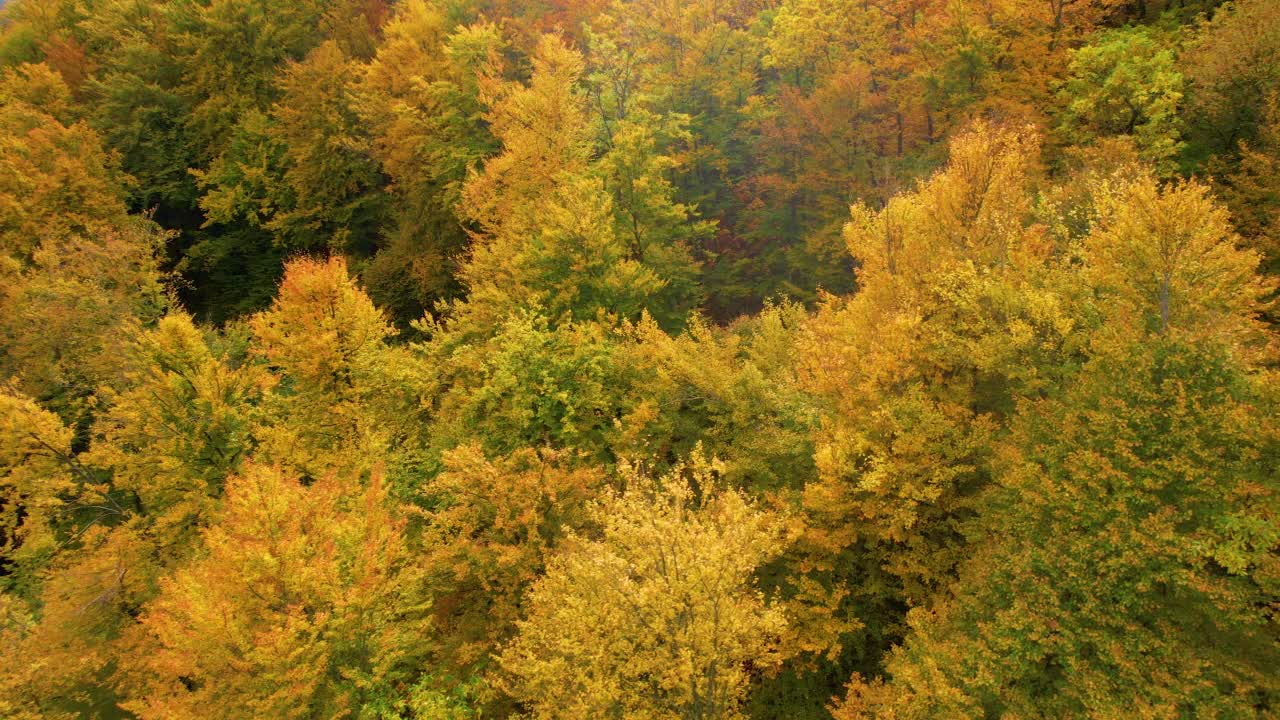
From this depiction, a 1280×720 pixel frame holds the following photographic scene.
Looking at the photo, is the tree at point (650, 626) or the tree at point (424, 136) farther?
the tree at point (424, 136)

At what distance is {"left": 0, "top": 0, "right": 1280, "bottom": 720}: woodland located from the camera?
12453 millimetres

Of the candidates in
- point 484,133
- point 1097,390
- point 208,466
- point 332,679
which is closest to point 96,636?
point 208,466

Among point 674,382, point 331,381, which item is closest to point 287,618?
point 331,381

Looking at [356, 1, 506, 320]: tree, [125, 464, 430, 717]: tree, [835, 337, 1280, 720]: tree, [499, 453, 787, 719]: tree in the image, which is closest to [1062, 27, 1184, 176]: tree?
[835, 337, 1280, 720]: tree

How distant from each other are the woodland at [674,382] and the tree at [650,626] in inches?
4.9

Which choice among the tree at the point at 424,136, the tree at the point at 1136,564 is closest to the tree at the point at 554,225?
the tree at the point at 424,136

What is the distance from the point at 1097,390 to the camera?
42.0ft

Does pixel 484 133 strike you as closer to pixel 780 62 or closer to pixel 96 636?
pixel 780 62

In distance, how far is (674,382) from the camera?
20672 millimetres

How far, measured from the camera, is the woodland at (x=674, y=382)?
12.5 metres

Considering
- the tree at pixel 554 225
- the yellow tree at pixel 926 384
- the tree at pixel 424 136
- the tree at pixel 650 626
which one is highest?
the tree at pixel 424 136

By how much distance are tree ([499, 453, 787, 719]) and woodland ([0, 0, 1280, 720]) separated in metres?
0.12

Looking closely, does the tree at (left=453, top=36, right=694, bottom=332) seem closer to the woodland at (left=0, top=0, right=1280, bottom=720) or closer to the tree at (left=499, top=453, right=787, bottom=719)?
the woodland at (left=0, top=0, right=1280, bottom=720)

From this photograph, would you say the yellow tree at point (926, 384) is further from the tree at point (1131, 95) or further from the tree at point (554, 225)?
the tree at point (554, 225)
